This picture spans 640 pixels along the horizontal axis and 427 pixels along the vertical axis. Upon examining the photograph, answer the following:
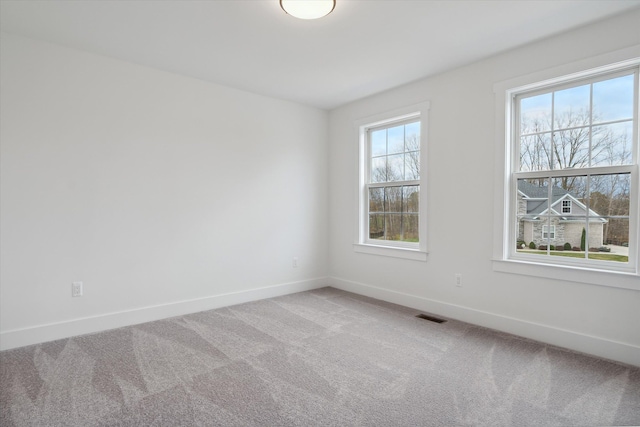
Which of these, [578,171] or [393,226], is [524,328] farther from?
[393,226]

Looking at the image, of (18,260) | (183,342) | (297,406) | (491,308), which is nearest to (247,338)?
(183,342)

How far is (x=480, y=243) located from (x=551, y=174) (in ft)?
2.83

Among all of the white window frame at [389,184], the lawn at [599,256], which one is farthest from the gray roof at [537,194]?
the white window frame at [389,184]

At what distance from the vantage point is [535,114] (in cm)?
303

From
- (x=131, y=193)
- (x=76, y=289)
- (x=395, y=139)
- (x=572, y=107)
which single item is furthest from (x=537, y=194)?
(x=76, y=289)

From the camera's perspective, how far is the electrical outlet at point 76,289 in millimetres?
3011

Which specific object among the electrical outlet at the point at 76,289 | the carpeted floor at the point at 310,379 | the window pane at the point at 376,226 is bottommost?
the carpeted floor at the point at 310,379

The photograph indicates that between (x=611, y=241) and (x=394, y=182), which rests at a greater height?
(x=394, y=182)

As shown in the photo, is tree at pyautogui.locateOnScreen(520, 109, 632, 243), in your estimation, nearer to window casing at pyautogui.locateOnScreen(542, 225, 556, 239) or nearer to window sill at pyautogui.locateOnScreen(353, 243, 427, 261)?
window casing at pyautogui.locateOnScreen(542, 225, 556, 239)

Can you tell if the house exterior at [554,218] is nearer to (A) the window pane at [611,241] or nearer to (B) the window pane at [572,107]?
(A) the window pane at [611,241]

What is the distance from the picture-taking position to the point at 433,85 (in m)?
3.64

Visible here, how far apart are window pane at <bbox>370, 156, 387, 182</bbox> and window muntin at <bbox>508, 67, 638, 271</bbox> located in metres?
1.58

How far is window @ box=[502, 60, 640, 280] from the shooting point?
101 inches

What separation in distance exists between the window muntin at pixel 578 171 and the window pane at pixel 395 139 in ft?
4.32
